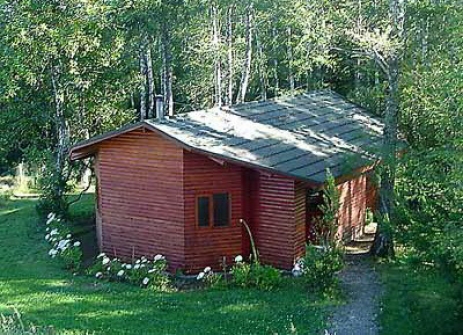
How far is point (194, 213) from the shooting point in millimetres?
13789

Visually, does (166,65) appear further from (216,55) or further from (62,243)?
(62,243)

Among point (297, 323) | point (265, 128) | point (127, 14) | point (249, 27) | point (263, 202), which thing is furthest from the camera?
point (249, 27)

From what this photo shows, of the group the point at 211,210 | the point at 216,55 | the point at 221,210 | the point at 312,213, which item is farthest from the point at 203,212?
the point at 216,55

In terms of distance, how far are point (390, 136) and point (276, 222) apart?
305 centimetres

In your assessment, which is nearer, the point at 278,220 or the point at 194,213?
the point at 278,220

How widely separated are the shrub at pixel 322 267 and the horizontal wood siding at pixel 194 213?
2545 millimetres

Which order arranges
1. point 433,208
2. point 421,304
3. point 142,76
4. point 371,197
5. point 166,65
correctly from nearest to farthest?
point 433,208
point 421,304
point 371,197
point 142,76
point 166,65

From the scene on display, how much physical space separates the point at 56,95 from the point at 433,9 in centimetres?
1186

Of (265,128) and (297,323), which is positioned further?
(265,128)

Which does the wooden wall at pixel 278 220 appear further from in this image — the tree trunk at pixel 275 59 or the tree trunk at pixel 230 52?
the tree trunk at pixel 275 59

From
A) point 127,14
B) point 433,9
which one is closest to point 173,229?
point 433,9

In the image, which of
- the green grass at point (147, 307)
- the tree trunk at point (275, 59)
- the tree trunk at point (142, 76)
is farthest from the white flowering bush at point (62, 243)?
the tree trunk at point (275, 59)

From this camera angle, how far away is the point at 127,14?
21188 mm

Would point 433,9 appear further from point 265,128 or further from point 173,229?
point 173,229
